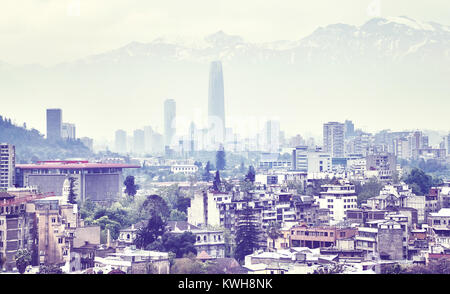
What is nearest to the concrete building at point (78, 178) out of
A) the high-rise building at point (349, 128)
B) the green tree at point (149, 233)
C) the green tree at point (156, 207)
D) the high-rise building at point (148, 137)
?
the green tree at point (156, 207)

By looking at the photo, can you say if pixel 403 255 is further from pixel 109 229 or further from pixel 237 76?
pixel 237 76

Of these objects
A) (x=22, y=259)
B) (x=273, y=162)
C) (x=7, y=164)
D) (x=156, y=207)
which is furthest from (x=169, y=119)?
(x=22, y=259)

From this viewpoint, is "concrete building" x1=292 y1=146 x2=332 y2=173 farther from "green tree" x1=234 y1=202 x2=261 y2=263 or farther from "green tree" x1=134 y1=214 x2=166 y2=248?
"green tree" x1=134 y1=214 x2=166 y2=248

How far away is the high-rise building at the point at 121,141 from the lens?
30125mm

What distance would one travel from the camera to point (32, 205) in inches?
529

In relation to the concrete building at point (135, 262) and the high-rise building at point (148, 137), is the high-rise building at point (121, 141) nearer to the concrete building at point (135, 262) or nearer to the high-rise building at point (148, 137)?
the high-rise building at point (148, 137)

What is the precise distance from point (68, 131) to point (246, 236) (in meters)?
18.9

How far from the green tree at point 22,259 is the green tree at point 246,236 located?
7.79ft

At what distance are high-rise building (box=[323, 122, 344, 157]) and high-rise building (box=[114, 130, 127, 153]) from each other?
5.59 meters

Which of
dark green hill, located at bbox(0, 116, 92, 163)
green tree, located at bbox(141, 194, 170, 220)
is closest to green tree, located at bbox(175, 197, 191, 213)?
green tree, located at bbox(141, 194, 170, 220)

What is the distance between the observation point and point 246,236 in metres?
13.7

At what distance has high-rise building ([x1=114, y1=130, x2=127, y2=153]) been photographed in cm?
3012
